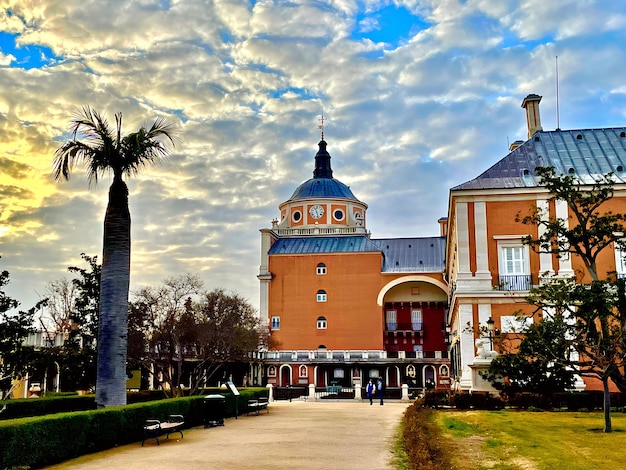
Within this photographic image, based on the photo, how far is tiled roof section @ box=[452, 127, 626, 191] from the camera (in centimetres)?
2914

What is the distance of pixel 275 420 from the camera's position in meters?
20.9

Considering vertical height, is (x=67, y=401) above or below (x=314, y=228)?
below

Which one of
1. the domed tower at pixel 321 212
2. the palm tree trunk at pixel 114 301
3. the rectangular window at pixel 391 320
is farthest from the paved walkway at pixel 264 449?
the domed tower at pixel 321 212

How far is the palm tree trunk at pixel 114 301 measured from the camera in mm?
15977

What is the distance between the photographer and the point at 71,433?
12.2m

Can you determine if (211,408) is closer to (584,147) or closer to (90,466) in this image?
(90,466)

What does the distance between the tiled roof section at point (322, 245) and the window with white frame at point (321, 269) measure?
4.02 ft

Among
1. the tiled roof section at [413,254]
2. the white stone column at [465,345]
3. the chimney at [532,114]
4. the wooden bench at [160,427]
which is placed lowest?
the wooden bench at [160,427]

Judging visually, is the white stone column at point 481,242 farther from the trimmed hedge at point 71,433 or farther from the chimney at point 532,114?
the trimmed hedge at point 71,433

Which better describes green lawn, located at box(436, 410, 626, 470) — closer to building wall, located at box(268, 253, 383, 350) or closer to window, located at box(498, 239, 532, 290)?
window, located at box(498, 239, 532, 290)

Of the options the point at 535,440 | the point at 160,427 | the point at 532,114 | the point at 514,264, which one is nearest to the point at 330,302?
the point at 532,114

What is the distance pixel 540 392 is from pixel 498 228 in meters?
8.61

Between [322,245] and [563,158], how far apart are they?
98.0 feet

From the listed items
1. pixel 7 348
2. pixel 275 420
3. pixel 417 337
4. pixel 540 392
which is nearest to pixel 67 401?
pixel 7 348
